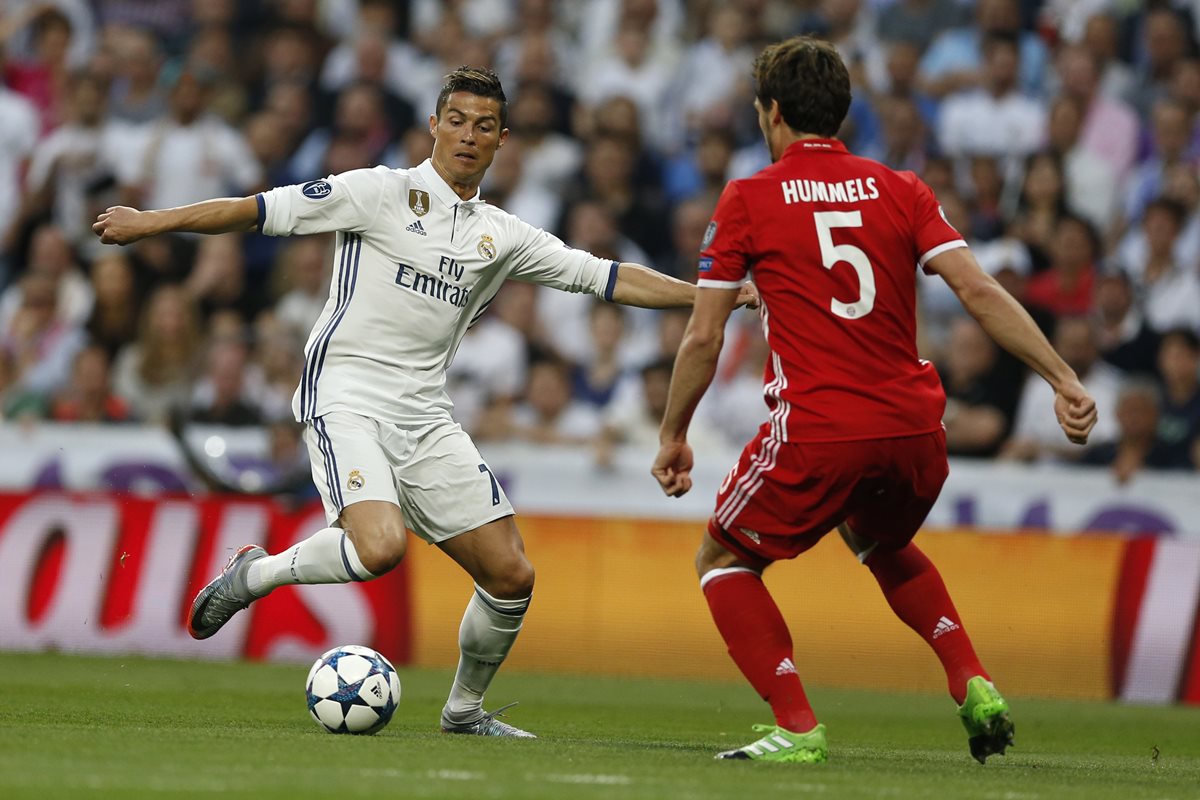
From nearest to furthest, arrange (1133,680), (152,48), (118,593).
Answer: (1133,680) < (118,593) < (152,48)

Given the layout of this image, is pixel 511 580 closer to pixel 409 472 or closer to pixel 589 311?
pixel 409 472

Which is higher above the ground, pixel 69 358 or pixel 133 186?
pixel 133 186

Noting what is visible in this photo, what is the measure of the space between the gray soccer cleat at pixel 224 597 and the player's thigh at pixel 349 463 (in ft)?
1.46

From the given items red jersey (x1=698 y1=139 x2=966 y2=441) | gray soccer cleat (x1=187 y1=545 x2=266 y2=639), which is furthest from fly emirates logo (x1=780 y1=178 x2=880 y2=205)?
gray soccer cleat (x1=187 y1=545 x2=266 y2=639)

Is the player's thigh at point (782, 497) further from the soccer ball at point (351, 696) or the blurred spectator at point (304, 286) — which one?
the blurred spectator at point (304, 286)

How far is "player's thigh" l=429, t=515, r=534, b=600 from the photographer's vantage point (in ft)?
25.4

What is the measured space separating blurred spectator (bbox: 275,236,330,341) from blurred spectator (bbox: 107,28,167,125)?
101 inches

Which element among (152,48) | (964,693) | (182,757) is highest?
(152,48)

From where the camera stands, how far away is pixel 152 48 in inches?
703

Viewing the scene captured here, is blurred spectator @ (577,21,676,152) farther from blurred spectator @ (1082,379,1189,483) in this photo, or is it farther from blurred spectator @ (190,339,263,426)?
blurred spectator @ (1082,379,1189,483)

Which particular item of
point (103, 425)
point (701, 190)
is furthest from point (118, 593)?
point (701, 190)

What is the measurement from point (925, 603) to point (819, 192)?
5.51ft

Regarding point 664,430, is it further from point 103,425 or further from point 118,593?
point 103,425

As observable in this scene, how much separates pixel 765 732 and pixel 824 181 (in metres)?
2.12
